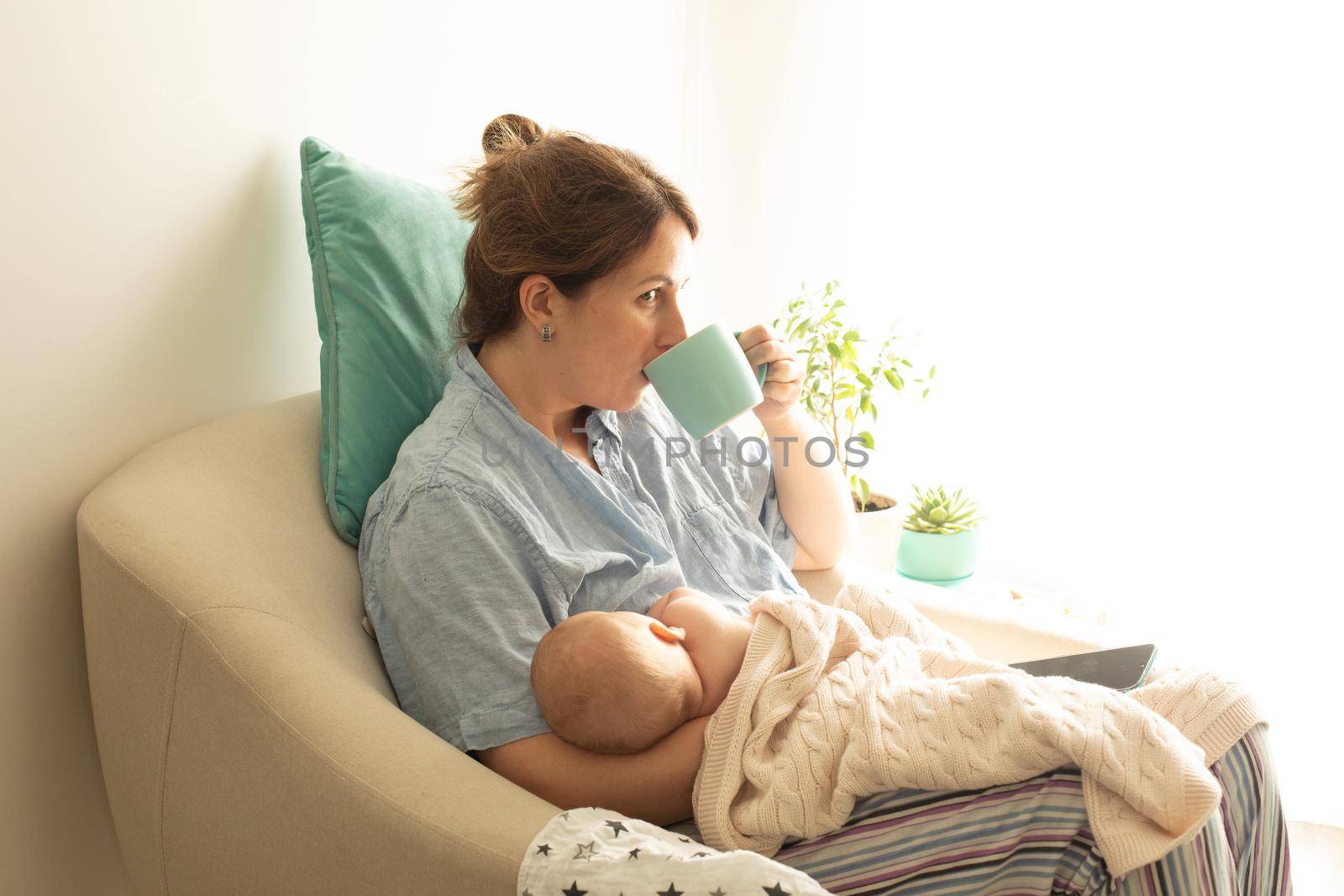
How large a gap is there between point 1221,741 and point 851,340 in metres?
1.25

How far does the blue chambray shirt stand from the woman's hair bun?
30 cm

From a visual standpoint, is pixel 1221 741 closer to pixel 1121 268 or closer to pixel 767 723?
A: pixel 767 723

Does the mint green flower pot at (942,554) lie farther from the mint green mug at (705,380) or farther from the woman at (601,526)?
the mint green mug at (705,380)

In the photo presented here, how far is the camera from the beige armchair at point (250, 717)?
868mm

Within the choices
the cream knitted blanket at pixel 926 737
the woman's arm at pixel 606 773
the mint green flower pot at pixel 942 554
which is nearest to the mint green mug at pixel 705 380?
the cream knitted blanket at pixel 926 737

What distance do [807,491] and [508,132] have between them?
0.67 metres

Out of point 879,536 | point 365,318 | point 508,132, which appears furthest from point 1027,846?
point 879,536

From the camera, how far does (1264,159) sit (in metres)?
2.08

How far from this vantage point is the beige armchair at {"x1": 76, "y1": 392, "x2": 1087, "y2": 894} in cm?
87

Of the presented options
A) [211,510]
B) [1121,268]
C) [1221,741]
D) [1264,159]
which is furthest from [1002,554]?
[211,510]

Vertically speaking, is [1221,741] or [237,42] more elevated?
[237,42]

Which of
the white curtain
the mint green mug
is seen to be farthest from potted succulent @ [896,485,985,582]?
the mint green mug

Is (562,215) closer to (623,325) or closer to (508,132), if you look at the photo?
(623,325)

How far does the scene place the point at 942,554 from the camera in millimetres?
2303
